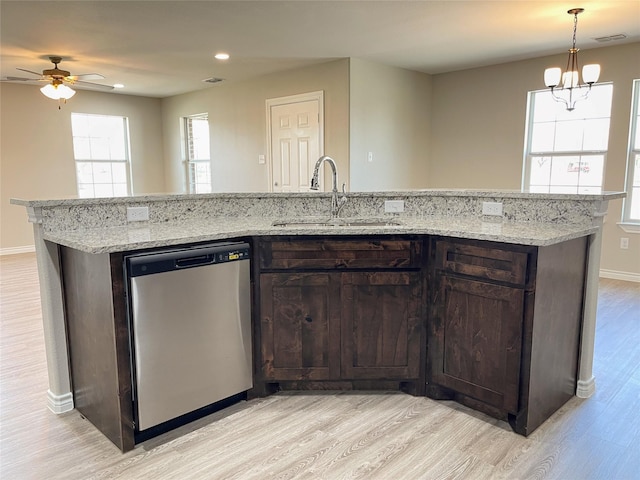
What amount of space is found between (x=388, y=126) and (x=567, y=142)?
6.90 feet

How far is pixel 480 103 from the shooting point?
19.2 ft

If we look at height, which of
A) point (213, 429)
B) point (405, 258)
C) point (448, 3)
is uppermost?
point (448, 3)

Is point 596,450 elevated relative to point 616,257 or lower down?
lower down

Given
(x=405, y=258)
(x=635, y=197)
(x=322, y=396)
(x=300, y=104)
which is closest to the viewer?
(x=405, y=258)

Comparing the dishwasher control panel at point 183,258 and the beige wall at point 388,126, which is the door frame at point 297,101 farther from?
the dishwasher control panel at point 183,258

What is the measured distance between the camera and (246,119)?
21.2ft

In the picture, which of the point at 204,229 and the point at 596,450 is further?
the point at 204,229

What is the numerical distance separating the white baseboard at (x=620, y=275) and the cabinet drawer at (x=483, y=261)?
3.82 metres

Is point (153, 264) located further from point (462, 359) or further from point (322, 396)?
point (462, 359)

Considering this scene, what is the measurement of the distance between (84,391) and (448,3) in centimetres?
354

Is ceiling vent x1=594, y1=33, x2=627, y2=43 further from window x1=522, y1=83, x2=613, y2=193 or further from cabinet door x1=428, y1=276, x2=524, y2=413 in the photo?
cabinet door x1=428, y1=276, x2=524, y2=413

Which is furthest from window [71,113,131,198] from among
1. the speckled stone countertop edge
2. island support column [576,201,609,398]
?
island support column [576,201,609,398]

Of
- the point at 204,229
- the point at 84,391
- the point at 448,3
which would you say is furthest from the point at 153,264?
the point at 448,3

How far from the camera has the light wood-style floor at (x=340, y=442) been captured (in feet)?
6.02
